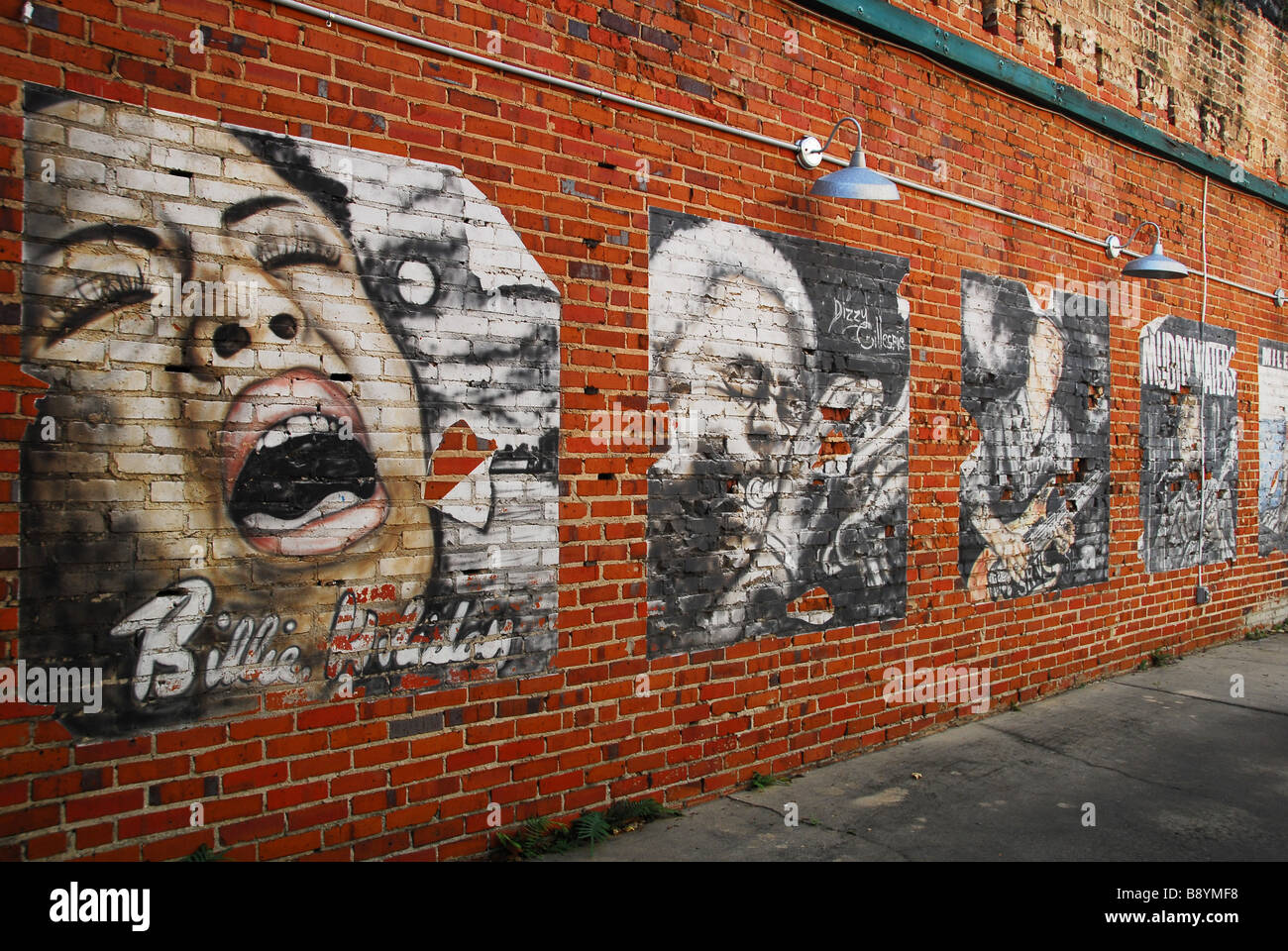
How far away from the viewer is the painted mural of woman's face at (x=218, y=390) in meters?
2.92

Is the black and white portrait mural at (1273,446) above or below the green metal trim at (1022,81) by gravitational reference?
below

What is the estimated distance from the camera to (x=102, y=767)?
2.94 m

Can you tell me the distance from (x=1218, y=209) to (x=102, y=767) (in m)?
10.1

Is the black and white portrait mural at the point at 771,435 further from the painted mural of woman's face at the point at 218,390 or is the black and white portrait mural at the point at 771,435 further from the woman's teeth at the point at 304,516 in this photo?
the woman's teeth at the point at 304,516

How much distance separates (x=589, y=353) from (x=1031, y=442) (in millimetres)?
4049

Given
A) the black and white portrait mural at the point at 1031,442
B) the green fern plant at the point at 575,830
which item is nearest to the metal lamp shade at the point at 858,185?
the black and white portrait mural at the point at 1031,442

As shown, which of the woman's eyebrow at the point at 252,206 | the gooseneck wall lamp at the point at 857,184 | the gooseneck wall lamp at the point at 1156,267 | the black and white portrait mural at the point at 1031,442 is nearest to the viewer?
the woman's eyebrow at the point at 252,206

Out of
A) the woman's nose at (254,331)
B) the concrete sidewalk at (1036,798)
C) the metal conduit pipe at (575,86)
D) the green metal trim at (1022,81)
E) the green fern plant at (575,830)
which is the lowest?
the concrete sidewalk at (1036,798)

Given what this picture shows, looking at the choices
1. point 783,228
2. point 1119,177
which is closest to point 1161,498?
point 1119,177

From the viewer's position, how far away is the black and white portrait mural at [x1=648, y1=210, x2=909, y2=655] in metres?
4.50

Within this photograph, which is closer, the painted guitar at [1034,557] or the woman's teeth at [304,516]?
the woman's teeth at [304,516]

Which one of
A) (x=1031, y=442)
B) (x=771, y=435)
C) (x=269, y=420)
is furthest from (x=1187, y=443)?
(x=269, y=420)

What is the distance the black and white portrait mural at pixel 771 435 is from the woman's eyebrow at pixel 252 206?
176 cm

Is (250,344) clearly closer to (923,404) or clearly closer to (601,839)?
(601,839)
